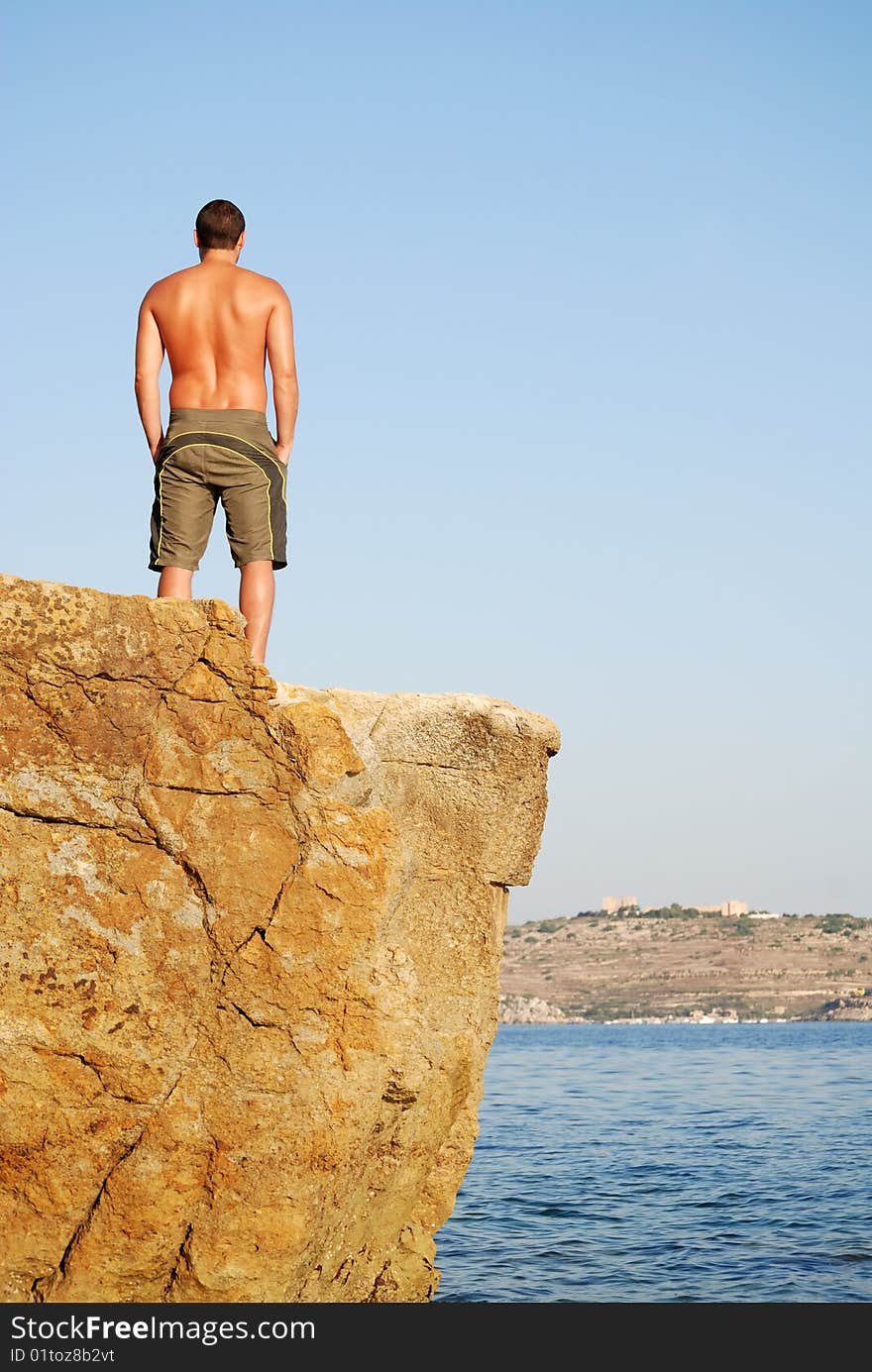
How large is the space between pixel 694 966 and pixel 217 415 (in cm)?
10169

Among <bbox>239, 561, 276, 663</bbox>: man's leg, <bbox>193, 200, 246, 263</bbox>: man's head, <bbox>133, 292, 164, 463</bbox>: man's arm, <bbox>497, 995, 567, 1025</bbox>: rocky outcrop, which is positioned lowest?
<bbox>497, 995, 567, 1025</bbox>: rocky outcrop

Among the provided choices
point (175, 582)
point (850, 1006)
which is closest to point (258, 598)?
point (175, 582)

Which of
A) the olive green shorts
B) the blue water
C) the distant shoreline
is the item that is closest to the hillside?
the distant shoreline

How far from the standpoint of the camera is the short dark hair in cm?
621

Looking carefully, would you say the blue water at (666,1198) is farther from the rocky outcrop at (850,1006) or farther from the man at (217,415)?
the rocky outcrop at (850,1006)

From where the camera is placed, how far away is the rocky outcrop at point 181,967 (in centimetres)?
493

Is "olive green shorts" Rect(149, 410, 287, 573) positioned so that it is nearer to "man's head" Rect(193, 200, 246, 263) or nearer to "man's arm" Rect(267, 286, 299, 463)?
"man's arm" Rect(267, 286, 299, 463)

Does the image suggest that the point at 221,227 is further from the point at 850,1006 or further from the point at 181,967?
the point at 850,1006

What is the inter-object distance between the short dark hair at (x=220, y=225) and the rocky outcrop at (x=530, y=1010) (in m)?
92.0

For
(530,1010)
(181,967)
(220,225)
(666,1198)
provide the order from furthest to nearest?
(530,1010), (666,1198), (220,225), (181,967)

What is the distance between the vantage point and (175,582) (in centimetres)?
596

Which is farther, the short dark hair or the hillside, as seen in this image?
the hillside

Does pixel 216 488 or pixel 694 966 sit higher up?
pixel 216 488
